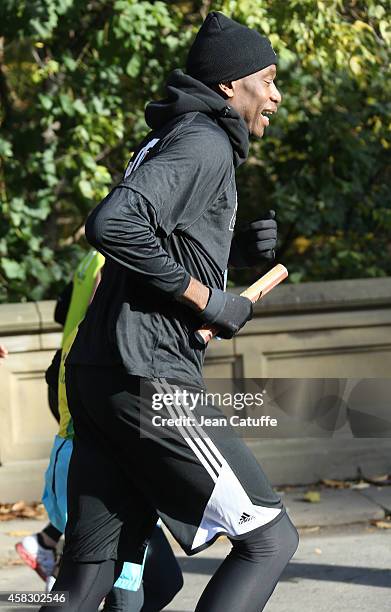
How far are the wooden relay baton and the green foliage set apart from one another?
3.80 m

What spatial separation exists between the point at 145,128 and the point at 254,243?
438 centimetres

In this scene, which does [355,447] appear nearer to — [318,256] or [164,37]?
[318,256]

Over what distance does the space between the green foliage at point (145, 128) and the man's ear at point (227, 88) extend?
375cm

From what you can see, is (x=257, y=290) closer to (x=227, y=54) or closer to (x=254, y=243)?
(x=254, y=243)

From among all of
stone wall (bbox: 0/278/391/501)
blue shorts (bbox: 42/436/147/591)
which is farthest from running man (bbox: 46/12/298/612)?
stone wall (bbox: 0/278/391/501)

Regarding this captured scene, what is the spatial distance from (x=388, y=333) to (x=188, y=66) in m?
3.84

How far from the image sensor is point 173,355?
2.86 m

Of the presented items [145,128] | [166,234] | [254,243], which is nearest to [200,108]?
[166,234]

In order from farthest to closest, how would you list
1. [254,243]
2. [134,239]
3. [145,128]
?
[145,128]
[254,243]
[134,239]

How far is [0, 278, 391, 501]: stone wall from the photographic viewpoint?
249 inches

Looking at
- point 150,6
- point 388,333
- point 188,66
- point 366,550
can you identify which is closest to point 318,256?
point 388,333

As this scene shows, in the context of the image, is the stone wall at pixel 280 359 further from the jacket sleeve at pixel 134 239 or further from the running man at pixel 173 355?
the jacket sleeve at pixel 134 239

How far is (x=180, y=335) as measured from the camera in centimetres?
288

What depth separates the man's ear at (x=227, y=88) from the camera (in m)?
3.02
